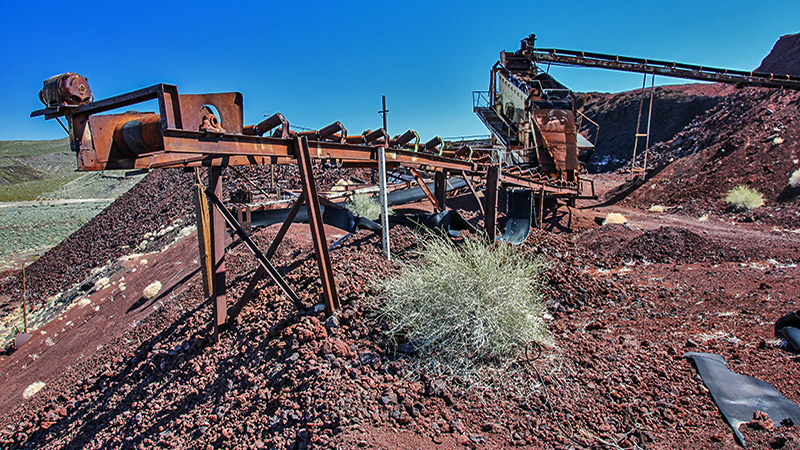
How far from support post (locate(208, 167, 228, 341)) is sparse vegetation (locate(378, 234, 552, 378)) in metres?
1.91

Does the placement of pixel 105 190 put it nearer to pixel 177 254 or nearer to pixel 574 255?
pixel 177 254

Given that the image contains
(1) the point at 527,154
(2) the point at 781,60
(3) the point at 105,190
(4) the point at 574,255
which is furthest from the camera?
(3) the point at 105,190

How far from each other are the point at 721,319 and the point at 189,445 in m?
6.33

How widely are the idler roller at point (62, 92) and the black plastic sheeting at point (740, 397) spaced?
547 cm

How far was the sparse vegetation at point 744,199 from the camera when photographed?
1441 cm

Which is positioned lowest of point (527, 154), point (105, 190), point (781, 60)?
point (105, 190)

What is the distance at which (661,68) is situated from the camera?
17.8 m

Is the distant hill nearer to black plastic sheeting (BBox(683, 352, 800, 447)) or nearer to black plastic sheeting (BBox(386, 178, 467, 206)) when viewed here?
black plastic sheeting (BBox(386, 178, 467, 206))

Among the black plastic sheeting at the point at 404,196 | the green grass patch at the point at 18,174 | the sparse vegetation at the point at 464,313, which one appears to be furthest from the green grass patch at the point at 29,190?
the sparse vegetation at the point at 464,313

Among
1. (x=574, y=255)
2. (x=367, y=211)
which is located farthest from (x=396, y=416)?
(x=367, y=211)

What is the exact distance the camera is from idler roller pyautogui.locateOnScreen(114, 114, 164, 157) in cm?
338

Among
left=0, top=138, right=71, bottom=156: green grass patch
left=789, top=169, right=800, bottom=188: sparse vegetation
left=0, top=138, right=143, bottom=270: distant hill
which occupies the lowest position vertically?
left=0, top=138, right=143, bottom=270: distant hill

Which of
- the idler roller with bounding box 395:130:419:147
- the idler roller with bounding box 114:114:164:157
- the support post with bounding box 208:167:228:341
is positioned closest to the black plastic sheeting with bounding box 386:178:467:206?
the idler roller with bounding box 395:130:419:147

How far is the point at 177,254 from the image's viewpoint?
10758 millimetres
